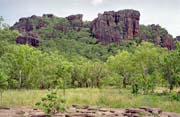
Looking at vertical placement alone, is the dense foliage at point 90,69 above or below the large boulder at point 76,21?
below

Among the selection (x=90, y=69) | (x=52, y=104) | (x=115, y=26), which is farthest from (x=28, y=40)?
(x=52, y=104)

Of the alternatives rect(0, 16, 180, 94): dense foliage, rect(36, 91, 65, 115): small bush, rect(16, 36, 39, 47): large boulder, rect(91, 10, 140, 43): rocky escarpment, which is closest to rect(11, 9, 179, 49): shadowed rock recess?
rect(91, 10, 140, 43): rocky escarpment

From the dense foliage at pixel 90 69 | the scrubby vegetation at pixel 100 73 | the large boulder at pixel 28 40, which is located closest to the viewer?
the scrubby vegetation at pixel 100 73

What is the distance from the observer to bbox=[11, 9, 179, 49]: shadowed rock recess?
136625 millimetres

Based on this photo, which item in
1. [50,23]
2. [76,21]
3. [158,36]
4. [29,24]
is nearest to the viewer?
[158,36]

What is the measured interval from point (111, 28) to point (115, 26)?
2.70 meters

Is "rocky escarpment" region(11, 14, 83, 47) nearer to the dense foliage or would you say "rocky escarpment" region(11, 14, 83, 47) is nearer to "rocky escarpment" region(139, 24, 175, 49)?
"rocky escarpment" region(139, 24, 175, 49)

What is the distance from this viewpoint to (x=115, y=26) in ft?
477

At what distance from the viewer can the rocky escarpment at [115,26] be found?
138663 millimetres

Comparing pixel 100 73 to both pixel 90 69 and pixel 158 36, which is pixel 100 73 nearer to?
pixel 90 69

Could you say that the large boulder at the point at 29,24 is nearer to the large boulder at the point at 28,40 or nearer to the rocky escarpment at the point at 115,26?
the rocky escarpment at the point at 115,26

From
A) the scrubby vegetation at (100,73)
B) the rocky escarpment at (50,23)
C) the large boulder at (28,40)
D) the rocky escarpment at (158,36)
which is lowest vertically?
the scrubby vegetation at (100,73)

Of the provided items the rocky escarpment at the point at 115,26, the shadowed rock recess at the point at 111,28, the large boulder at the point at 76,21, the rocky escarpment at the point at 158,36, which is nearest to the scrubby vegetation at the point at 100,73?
the shadowed rock recess at the point at 111,28

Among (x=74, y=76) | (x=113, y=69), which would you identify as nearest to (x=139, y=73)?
(x=113, y=69)
